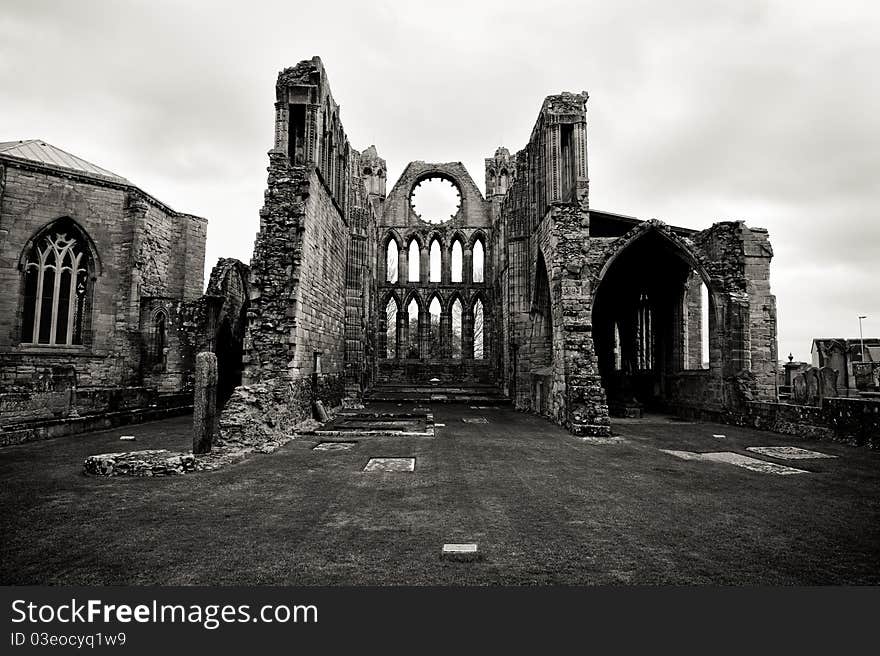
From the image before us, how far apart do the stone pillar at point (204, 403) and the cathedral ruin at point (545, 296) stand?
3.32 ft

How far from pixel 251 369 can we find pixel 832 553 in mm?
10615

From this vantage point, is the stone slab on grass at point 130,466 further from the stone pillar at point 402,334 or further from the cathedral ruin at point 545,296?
the stone pillar at point 402,334

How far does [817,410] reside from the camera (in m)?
11.4

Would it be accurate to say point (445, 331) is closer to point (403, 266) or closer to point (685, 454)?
point (403, 266)

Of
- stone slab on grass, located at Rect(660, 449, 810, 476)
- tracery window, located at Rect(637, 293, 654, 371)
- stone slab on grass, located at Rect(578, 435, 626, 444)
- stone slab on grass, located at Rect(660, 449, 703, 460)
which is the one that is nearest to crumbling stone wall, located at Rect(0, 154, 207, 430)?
stone slab on grass, located at Rect(578, 435, 626, 444)

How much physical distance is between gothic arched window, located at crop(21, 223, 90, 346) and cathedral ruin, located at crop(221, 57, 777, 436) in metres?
6.60

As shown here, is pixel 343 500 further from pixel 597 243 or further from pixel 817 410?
pixel 597 243

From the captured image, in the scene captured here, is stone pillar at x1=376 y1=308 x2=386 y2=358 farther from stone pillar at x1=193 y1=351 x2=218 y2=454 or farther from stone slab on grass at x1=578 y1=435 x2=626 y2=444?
stone pillar at x1=193 y1=351 x2=218 y2=454

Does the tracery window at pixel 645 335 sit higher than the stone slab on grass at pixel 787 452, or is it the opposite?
the tracery window at pixel 645 335

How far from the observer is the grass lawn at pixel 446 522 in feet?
12.5

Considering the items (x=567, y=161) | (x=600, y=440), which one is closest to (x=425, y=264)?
(x=567, y=161)

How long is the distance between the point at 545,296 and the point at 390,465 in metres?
11.5

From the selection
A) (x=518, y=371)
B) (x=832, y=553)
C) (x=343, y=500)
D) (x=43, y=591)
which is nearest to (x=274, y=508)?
(x=343, y=500)

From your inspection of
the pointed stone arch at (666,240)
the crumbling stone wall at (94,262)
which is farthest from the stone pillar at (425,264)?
the pointed stone arch at (666,240)
